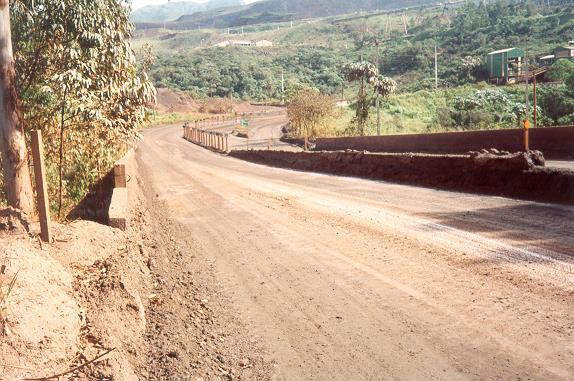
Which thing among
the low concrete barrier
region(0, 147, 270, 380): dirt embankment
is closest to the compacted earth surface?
region(0, 147, 270, 380): dirt embankment

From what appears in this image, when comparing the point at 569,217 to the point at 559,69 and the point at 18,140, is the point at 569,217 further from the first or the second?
the point at 559,69

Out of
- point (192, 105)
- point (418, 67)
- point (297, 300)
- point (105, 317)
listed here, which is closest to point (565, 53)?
point (418, 67)

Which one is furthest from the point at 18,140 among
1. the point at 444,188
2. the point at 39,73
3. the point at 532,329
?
the point at 444,188

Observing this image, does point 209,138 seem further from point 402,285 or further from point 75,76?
point 402,285

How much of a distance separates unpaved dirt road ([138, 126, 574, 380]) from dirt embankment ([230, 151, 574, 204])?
3.35 feet

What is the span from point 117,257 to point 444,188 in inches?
438

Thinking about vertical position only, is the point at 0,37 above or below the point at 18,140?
above

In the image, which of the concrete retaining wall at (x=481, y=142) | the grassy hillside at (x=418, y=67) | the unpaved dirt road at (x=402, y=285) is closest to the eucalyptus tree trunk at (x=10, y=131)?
the unpaved dirt road at (x=402, y=285)

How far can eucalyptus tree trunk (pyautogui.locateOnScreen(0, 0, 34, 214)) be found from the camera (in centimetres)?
776

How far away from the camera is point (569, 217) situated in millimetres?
9953

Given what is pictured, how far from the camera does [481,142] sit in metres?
24.1

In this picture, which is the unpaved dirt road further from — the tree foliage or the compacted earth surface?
the tree foliage

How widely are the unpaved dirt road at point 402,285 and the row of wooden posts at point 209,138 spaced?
3846 centimetres

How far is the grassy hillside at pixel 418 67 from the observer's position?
57.6 meters
